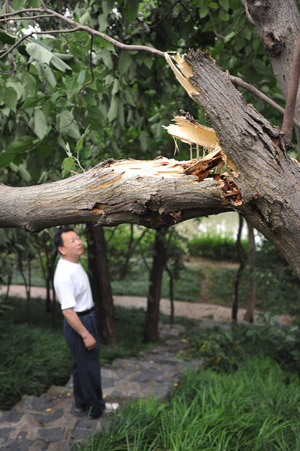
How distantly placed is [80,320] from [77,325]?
17 centimetres

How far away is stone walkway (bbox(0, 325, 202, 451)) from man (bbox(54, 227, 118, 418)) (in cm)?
22

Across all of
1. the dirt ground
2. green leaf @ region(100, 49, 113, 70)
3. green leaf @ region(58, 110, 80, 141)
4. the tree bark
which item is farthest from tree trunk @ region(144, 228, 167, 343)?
the tree bark

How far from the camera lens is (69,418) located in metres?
3.97

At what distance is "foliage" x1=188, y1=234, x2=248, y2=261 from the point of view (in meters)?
15.1

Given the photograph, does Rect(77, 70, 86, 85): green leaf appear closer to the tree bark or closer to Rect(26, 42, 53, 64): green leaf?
Rect(26, 42, 53, 64): green leaf

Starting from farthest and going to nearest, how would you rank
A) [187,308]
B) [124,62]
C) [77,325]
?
[187,308] → [77,325] → [124,62]

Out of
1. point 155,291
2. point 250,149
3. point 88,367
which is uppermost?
point 250,149

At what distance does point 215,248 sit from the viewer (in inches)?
609

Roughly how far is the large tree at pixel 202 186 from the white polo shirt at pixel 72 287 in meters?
1.90

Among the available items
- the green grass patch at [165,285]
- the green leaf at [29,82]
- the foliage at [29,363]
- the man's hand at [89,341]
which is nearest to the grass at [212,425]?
the man's hand at [89,341]

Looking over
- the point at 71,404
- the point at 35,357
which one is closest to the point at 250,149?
the point at 71,404

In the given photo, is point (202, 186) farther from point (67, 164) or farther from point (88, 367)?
point (88, 367)

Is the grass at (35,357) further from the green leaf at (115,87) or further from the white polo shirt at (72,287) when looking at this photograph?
the green leaf at (115,87)

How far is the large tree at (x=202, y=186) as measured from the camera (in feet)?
4.71
